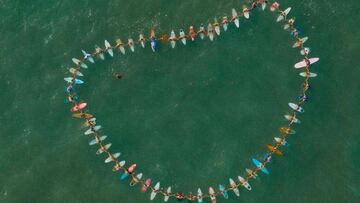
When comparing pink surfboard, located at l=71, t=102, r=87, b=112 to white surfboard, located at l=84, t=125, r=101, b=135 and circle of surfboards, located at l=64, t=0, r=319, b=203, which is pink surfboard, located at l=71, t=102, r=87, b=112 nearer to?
circle of surfboards, located at l=64, t=0, r=319, b=203

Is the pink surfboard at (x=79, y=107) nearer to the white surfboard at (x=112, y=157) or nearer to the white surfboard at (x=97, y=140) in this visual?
the white surfboard at (x=97, y=140)

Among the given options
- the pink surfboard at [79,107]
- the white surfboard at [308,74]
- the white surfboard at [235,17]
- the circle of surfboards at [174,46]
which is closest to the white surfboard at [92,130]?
the circle of surfboards at [174,46]

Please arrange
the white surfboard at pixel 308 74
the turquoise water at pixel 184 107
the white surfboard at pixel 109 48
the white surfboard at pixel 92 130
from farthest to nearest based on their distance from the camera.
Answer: the white surfboard at pixel 109 48, the white surfboard at pixel 92 130, the white surfboard at pixel 308 74, the turquoise water at pixel 184 107

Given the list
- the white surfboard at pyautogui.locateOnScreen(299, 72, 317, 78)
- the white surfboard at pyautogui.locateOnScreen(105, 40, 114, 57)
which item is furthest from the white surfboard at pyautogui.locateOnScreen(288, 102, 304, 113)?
the white surfboard at pyautogui.locateOnScreen(105, 40, 114, 57)

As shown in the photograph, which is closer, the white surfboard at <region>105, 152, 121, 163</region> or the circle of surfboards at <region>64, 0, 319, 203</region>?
the circle of surfboards at <region>64, 0, 319, 203</region>

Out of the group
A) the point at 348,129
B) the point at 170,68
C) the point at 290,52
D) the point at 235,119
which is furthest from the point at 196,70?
the point at 348,129

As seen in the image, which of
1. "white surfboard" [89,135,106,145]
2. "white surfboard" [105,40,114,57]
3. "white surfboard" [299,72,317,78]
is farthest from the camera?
"white surfboard" [105,40,114,57]
